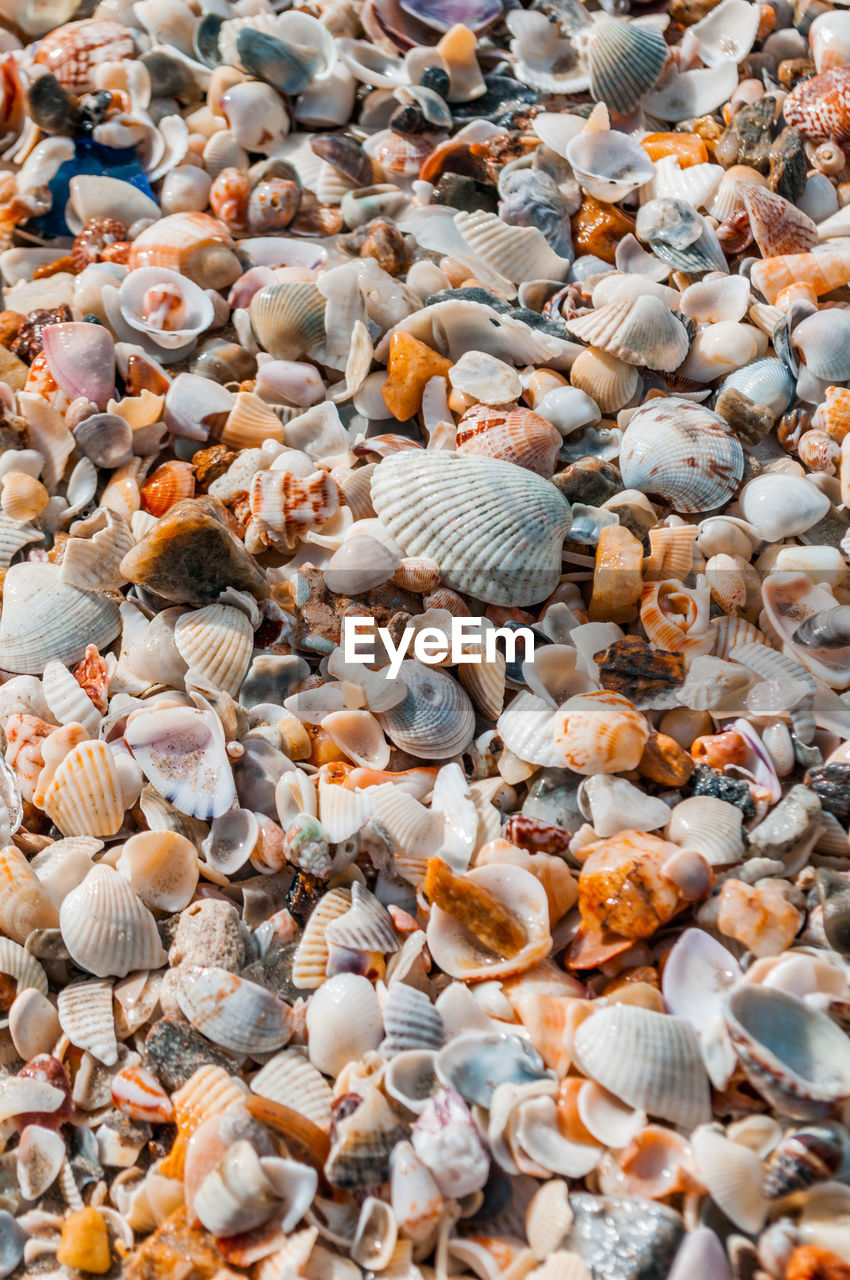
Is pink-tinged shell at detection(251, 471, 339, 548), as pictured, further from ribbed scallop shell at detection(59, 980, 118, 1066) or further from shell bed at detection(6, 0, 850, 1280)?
ribbed scallop shell at detection(59, 980, 118, 1066)

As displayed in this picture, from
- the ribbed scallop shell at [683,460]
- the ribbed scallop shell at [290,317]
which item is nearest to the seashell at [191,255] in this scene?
the ribbed scallop shell at [290,317]

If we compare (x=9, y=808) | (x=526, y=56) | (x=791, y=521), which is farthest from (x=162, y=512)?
(x=526, y=56)

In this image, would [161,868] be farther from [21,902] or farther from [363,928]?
[363,928]

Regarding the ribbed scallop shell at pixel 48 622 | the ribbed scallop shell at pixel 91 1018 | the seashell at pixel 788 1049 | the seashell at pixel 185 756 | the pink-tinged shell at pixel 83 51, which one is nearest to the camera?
the seashell at pixel 788 1049

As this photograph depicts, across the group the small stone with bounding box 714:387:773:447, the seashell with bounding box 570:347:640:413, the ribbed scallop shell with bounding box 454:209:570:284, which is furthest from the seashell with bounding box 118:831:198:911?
the ribbed scallop shell with bounding box 454:209:570:284

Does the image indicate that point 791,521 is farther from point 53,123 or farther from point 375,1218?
point 53,123

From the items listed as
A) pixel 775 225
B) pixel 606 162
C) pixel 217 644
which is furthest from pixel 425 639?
pixel 606 162

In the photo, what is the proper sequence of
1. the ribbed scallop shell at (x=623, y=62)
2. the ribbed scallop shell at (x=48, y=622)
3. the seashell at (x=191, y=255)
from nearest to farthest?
the ribbed scallop shell at (x=48, y=622) < the seashell at (x=191, y=255) < the ribbed scallop shell at (x=623, y=62)

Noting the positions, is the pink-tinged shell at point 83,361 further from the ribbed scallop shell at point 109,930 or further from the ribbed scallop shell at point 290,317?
the ribbed scallop shell at point 109,930
